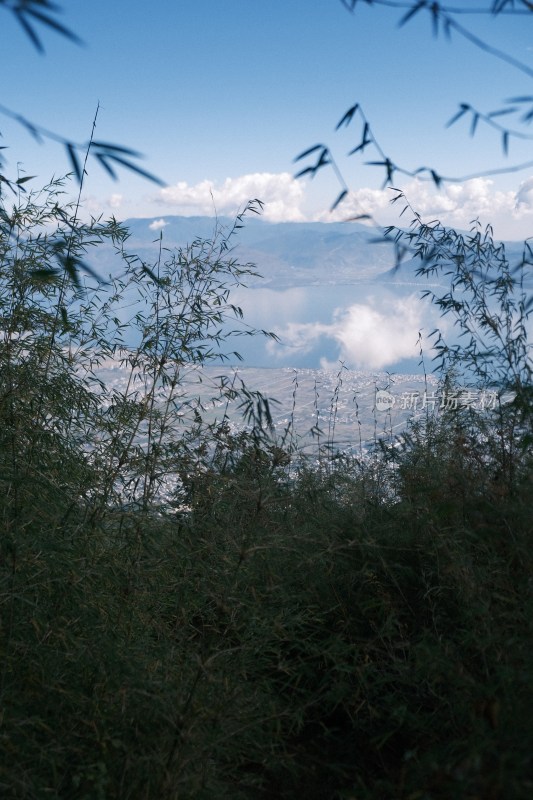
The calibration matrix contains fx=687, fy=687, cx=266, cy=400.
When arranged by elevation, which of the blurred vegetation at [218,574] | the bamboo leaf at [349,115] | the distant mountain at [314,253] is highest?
the distant mountain at [314,253]

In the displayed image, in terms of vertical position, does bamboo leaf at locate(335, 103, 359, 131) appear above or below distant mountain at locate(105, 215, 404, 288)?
below

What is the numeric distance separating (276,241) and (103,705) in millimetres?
70462

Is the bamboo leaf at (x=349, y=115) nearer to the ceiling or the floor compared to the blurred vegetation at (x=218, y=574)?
nearer to the ceiling

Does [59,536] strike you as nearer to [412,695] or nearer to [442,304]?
[412,695]

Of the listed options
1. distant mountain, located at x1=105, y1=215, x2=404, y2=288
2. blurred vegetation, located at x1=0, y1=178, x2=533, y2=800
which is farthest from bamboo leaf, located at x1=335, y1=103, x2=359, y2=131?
distant mountain, located at x1=105, y1=215, x2=404, y2=288

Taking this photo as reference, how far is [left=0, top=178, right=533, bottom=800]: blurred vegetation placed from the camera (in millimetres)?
1857

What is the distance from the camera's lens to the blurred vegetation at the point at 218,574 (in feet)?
6.09

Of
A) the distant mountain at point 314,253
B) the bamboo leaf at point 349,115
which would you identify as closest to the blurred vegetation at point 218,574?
the bamboo leaf at point 349,115

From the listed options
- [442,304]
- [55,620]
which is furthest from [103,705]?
[442,304]

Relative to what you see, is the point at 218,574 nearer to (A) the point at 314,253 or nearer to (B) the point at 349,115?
(B) the point at 349,115

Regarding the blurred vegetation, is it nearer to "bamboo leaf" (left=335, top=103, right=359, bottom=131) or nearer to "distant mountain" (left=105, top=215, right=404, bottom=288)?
"bamboo leaf" (left=335, top=103, right=359, bottom=131)

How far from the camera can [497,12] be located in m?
1.61

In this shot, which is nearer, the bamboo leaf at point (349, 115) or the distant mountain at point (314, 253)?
the bamboo leaf at point (349, 115)

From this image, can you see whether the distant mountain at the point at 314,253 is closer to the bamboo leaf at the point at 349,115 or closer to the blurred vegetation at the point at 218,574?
the blurred vegetation at the point at 218,574
